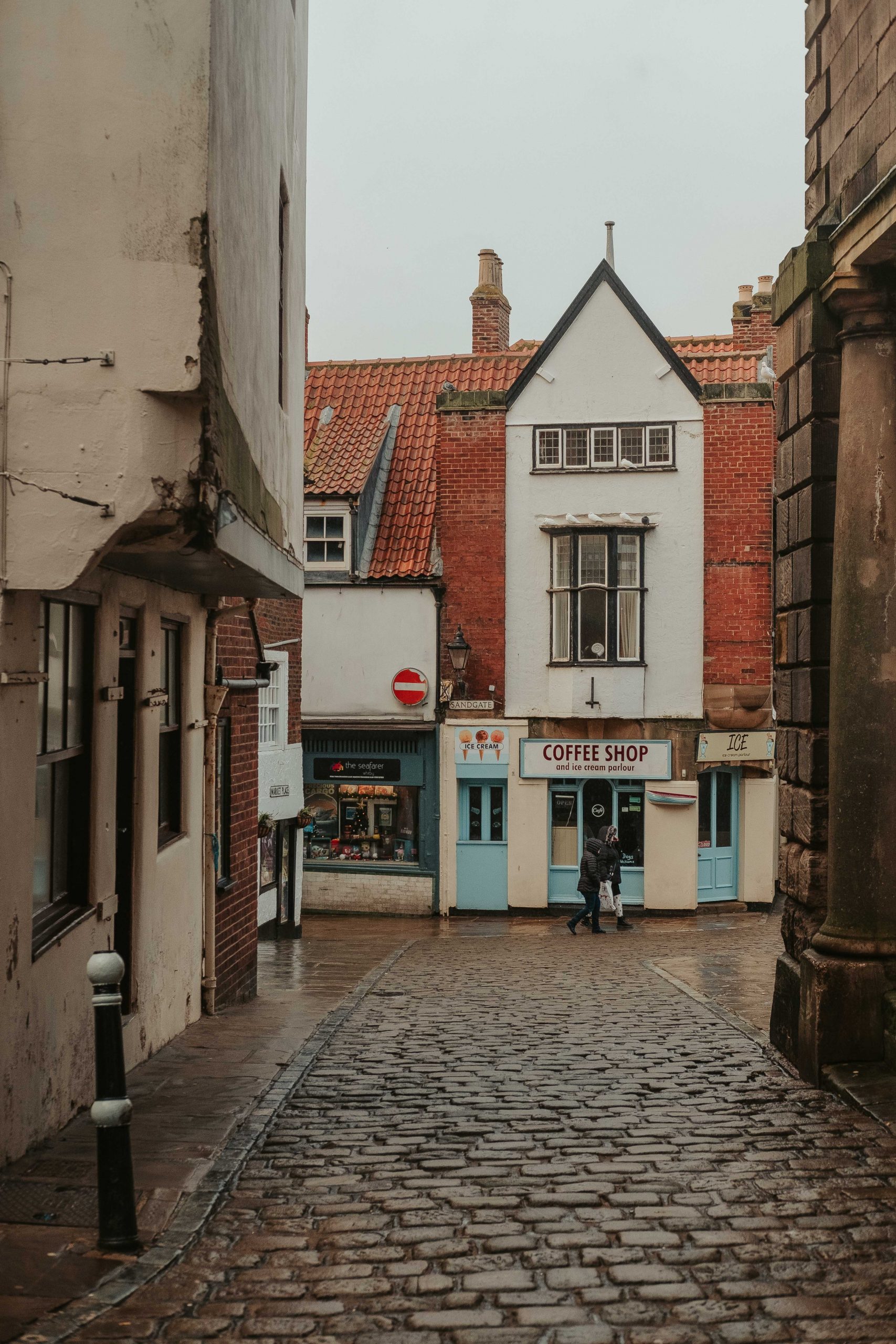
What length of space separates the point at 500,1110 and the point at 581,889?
13564 mm

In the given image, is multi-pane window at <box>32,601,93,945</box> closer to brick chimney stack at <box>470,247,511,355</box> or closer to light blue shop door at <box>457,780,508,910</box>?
light blue shop door at <box>457,780,508,910</box>

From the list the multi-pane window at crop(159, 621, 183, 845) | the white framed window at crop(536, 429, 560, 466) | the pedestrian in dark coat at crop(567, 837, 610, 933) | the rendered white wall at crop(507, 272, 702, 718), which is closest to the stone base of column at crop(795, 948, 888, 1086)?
the multi-pane window at crop(159, 621, 183, 845)

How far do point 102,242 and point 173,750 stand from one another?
437cm

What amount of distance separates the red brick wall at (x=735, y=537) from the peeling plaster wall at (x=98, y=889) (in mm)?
14620

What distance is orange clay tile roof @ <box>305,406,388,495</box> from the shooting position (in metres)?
23.7

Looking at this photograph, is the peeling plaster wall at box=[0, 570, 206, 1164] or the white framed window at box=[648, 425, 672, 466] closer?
the peeling plaster wall at box=[0, 570, 206, 1164]

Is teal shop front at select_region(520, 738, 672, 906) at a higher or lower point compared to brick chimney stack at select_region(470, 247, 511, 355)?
lower

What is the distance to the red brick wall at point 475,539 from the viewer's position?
23312mm

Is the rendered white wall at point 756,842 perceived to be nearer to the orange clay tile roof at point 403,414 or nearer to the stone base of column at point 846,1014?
the orange clay tile roof at point 403,414

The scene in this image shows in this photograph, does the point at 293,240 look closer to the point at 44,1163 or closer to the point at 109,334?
the point at 109,334

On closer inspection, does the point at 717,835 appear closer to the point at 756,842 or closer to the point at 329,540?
the point at 756,842

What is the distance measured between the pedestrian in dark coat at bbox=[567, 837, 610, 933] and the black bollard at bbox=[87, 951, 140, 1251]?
15601 mm

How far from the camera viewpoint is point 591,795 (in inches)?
907

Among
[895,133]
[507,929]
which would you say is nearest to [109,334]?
[895,133]
